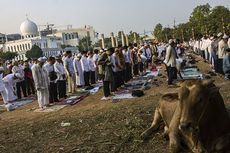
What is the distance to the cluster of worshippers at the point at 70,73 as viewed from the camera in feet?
45.1

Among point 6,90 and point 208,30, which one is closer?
point 6,90

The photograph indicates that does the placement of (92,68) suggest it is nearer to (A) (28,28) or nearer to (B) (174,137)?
(B) (174,137)

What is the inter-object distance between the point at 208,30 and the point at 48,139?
3917cm

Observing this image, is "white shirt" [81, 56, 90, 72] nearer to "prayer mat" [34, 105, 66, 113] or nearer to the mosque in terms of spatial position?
"prayer mat" [34, 105, 66, 113]

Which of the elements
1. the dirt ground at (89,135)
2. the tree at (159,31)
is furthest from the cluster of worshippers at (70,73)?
the tree at (159,31)

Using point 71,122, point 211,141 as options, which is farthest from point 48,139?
point 211,141

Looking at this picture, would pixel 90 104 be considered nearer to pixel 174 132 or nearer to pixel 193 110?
pixel 174 132

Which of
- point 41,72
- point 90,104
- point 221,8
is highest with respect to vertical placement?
point 221,8

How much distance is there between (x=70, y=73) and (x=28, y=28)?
321ft

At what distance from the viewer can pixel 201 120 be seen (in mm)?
4875

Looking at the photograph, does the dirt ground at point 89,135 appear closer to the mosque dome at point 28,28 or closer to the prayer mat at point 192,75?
the prayer mat at point 192,75

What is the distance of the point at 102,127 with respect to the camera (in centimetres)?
826

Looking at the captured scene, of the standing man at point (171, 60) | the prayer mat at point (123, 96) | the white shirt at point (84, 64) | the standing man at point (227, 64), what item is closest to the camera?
the prayer mat at point (123, 96)

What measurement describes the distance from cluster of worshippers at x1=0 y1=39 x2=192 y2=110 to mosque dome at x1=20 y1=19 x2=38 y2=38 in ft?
298
